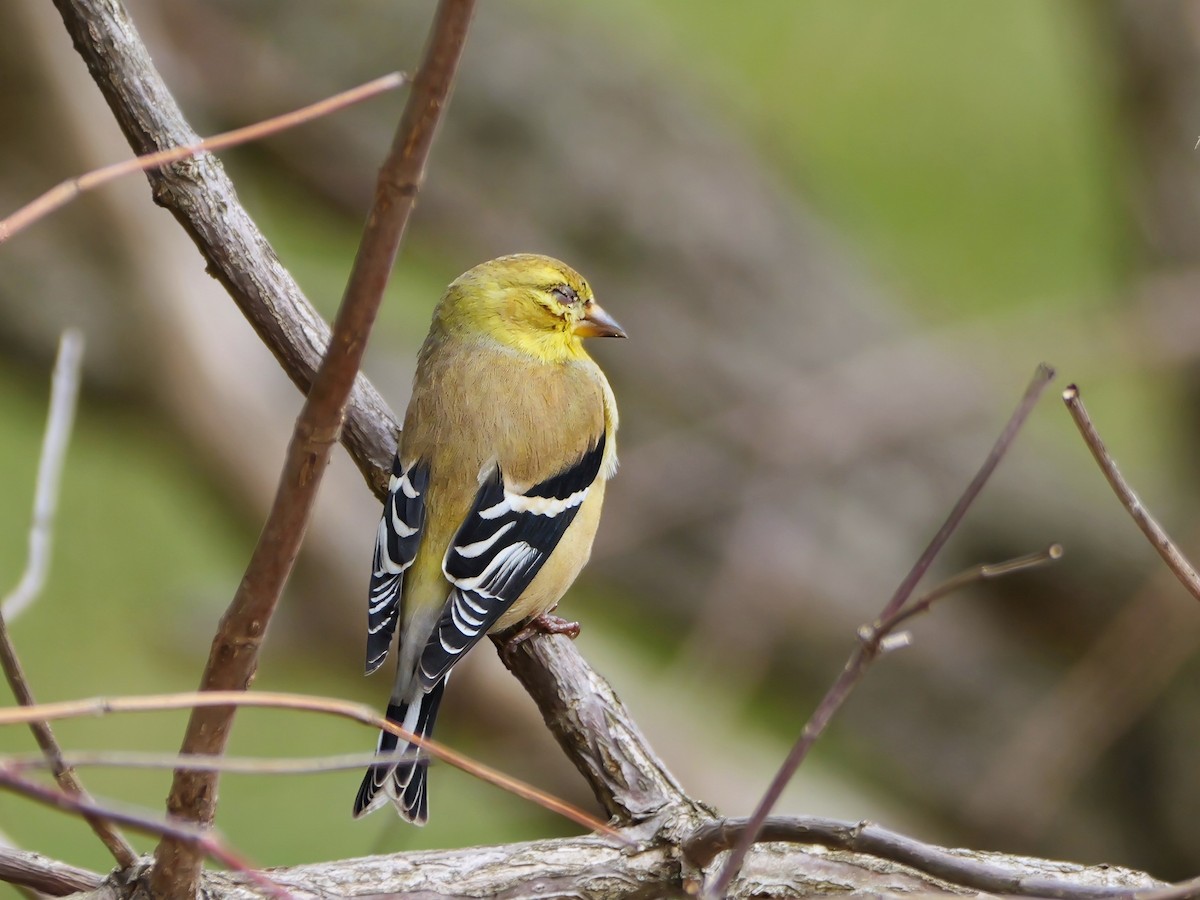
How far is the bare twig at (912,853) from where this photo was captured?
1.17 metres

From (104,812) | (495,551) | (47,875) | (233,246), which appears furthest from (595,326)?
(104,812)

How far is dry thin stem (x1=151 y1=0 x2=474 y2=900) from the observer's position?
40.7 inches

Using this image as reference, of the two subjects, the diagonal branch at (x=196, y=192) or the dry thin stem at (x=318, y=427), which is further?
the diagonal branch at (x=196, y=192)

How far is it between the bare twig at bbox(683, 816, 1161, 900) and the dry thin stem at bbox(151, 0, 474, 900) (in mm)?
Result: 505

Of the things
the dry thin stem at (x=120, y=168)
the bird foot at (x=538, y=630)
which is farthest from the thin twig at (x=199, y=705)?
the bird foot at (x=538, y=630)

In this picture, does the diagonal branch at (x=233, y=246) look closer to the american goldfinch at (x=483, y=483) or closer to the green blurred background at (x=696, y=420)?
the american goldfinch at (x=483, y=483)

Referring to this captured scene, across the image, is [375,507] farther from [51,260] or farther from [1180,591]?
[1180,591]

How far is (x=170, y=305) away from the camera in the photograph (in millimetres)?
3996

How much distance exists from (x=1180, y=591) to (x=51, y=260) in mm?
3670

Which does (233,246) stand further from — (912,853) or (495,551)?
(912,853)

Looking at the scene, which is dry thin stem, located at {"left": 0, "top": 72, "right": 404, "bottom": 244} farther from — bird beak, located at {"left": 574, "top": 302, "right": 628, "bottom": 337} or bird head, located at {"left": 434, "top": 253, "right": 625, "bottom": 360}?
bird beak, located at {"left": 574, "top": 302, "right": 628, "bottom": 337}

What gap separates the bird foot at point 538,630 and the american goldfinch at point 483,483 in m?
0.05

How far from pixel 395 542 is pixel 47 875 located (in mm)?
821

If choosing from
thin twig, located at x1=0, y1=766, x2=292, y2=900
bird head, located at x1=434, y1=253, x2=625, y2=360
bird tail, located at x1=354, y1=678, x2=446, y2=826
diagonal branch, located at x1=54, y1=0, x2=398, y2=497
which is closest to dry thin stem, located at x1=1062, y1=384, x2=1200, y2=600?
thin twig, located at x1=0, y1=766, x2=292, y2=900
